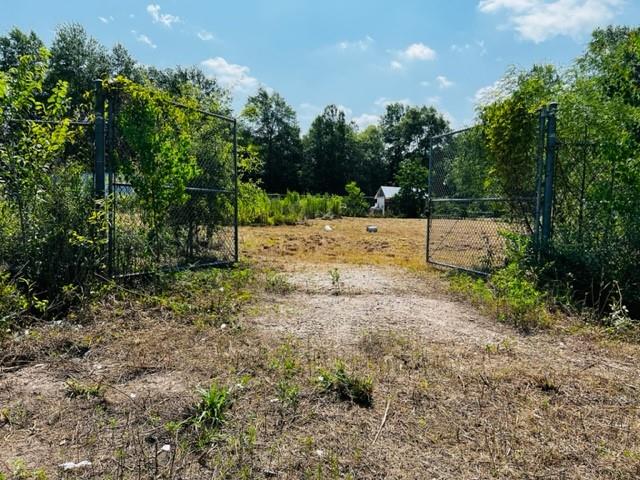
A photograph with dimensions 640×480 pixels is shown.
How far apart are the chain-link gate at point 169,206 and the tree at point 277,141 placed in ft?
119

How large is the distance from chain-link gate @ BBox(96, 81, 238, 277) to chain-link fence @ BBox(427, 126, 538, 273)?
10.4ft

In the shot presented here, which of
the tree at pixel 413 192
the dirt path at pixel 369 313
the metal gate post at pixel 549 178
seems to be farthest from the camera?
the tree at pixel 413 192

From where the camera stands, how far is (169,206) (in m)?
5.14

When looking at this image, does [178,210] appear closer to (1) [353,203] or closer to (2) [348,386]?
(2) [348,386]

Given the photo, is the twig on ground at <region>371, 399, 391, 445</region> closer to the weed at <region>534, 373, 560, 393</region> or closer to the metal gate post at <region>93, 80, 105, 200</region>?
the weed at <region>534, 373, 560, 393</region>

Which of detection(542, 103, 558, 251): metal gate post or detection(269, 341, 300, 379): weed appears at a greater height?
detection(542, 103, 558, 251): metal gate post

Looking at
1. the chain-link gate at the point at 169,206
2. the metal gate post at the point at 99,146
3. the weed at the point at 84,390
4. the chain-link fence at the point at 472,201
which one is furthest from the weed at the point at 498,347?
the metal gate post at the point at 99,146

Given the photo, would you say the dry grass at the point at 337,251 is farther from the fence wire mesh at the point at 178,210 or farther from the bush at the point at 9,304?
the bush at the point at 9,304

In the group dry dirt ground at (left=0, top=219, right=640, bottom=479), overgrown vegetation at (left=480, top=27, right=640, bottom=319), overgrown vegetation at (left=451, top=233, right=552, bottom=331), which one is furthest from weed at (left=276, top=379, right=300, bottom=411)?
overgrown vegetation at (left=480, top=27, right=640, bottom=319)

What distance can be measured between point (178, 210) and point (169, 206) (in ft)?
1.27

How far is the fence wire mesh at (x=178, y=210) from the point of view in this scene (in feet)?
14.6

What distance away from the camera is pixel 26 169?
360 centimetres

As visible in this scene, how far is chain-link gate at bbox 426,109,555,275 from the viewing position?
4992 mm

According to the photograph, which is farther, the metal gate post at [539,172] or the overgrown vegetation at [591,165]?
the metal gate post at [539,172]
